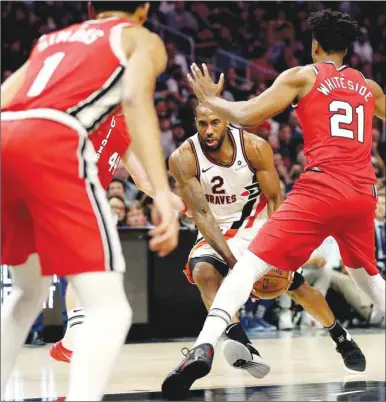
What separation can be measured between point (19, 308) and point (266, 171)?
119 inches

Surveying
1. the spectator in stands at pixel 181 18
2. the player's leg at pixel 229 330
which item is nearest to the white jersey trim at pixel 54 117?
the player's leg at pixel 229 330

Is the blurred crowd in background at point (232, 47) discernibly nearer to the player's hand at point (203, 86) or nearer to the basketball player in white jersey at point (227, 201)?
the basketball player in white jersey at point (227, 201)

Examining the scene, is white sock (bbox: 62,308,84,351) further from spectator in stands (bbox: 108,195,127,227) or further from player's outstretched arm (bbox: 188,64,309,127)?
spectator in stands (bbox: 108,195,127,227)

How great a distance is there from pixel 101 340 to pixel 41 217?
50 cm

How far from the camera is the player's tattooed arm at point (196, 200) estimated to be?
5992mm

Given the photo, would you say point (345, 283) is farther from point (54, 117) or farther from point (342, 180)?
point (54, 117)

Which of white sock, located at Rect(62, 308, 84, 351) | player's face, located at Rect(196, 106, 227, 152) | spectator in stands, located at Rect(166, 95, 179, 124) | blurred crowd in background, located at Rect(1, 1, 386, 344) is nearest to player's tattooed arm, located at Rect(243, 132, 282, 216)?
player's face, located at Rect(196, 106, 227, 152)

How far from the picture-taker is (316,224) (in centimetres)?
523

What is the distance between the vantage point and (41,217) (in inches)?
137

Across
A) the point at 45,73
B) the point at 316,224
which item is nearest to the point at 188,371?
the point at 316,224

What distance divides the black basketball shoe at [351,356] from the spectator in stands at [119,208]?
3.86 metres

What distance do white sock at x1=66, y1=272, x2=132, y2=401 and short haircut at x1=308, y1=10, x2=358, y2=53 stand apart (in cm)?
258

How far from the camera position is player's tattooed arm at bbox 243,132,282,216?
645 centimetres

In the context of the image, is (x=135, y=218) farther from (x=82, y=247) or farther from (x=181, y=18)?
(x=82, y=247)
